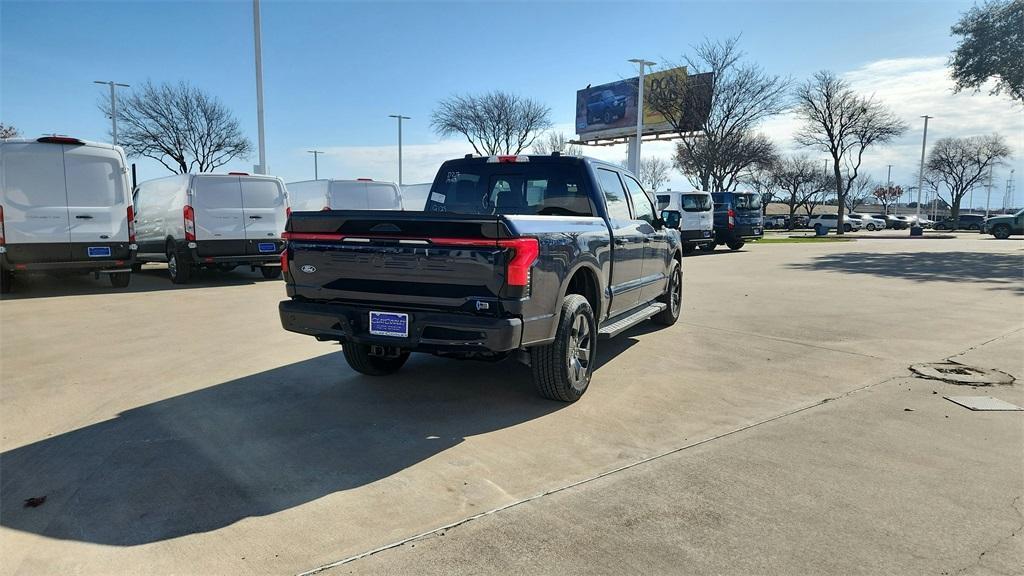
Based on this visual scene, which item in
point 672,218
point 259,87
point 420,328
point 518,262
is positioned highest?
point 259,87

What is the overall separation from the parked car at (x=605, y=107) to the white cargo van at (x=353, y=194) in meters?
41.2

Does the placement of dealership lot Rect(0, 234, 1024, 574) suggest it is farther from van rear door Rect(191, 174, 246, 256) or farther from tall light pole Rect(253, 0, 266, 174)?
tall light pole Rect(253, 0, 266, 174)

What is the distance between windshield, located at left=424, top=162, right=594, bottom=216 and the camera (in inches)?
225

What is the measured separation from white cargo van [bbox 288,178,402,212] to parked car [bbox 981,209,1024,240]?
33.3 m

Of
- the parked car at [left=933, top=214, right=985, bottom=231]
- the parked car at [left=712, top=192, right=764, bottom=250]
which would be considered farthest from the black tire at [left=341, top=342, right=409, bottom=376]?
the parked car at [left=933, top=214, right=985, bottom=231]

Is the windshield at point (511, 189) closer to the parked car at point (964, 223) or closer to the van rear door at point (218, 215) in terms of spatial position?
the van rear door at point (218, 215)

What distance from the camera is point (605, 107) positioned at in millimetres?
54781

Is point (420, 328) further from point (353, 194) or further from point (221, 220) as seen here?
point (353, 194)

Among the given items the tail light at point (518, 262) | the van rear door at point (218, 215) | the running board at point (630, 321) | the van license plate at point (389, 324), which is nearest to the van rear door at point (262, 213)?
the van rear door at point (218, 215)

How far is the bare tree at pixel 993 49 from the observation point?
797 inches

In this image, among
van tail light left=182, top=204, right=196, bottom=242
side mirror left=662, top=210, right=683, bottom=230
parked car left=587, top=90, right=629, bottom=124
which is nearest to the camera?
side mirror left=662, top=210, right=683, bottom=230

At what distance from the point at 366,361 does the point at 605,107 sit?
52756mm

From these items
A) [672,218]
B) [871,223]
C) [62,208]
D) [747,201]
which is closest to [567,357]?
[672,218]

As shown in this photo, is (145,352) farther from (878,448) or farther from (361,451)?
(878,448)
